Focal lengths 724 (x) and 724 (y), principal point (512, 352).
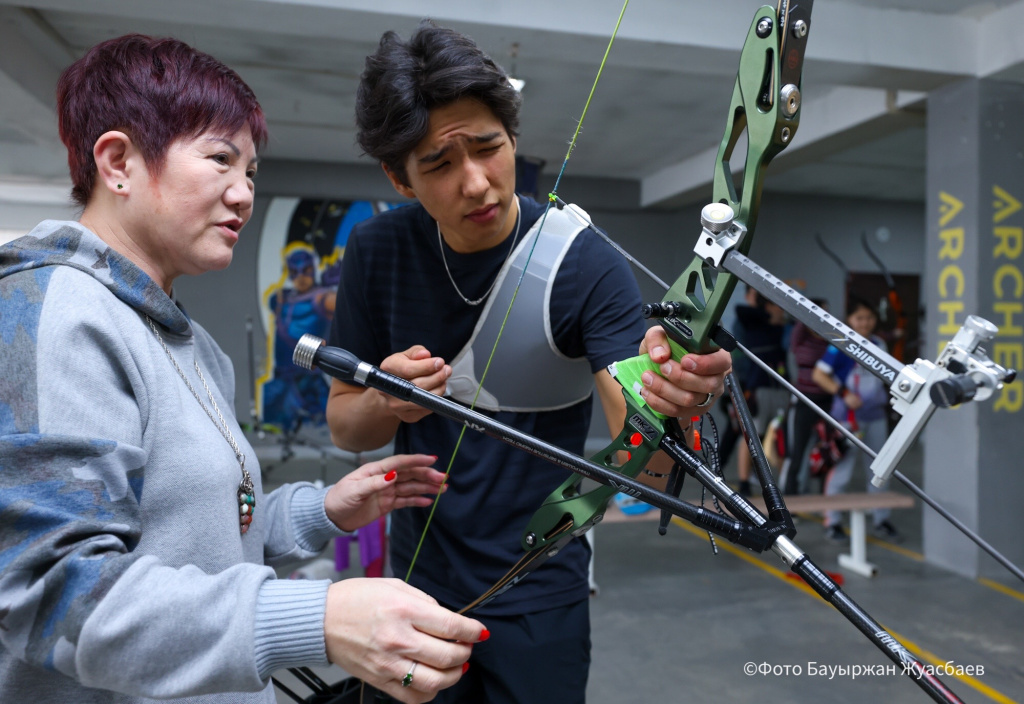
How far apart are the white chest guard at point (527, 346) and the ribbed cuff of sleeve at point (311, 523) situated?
0.27 metres

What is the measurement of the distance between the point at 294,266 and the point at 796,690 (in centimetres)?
564

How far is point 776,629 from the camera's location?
286 centimetres

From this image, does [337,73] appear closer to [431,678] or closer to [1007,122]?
[1007,122]

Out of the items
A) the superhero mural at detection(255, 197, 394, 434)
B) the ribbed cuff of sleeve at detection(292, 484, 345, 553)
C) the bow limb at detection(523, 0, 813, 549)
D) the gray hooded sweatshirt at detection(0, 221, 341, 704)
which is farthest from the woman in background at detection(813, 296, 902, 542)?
the superhero mural at detection(255, 197, 394, 434)

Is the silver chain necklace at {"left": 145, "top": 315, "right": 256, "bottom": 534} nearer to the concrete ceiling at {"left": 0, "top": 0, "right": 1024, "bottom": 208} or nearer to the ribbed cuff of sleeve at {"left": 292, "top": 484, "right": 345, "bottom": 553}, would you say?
the ribbed cuff of sleeve at {"left": 292, "top": 484, "right": 345, "bottom": 553}

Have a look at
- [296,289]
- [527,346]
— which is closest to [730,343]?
[527,346]

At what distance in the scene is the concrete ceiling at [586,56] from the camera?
2918 millimetres

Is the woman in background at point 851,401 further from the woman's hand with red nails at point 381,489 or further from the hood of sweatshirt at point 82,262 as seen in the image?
the hood of sweatshirt at point 82,262

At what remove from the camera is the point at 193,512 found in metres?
0.65

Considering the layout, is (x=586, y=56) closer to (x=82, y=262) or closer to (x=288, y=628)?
(x=82, y=262)

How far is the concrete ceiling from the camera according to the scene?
2918 millimetres

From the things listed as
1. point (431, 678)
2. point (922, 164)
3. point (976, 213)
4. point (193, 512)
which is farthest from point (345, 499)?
point (922, 164)

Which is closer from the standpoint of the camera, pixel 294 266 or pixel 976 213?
pixel 976 213

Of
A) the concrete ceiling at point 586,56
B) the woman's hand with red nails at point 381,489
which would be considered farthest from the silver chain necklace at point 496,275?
the concrete ceiling at point 586,56
